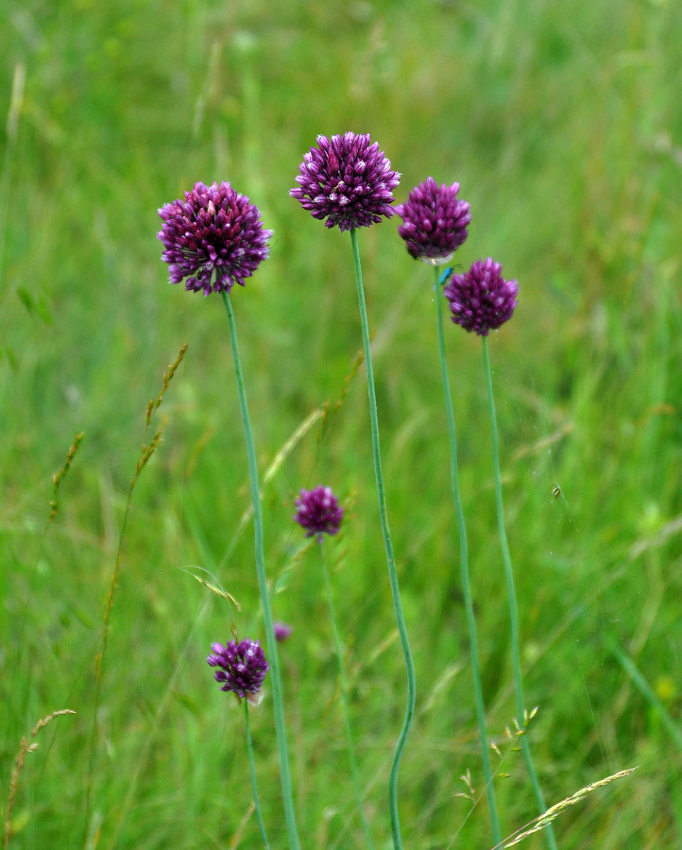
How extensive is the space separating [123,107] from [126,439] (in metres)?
2.09

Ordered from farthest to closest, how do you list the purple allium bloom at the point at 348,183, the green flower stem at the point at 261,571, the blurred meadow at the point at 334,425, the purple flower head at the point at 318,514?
the blurred meadow at the point at 334,425
the purple flower head at the point at 318,514
the purple allium bloom at the point at 348,183
the green flower stem at the point at 261,571

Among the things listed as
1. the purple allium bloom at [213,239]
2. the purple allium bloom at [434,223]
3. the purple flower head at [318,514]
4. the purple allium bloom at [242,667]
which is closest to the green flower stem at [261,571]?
the purple allium bloom at [213,239]

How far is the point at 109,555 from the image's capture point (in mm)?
2283

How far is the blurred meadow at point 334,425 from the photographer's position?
5.92 ft

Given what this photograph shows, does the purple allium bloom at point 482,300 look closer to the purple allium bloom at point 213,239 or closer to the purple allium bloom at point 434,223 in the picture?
the purple allium bloom at point 434,223

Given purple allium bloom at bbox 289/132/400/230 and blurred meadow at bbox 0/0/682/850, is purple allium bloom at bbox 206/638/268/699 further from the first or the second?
purple allium bloom at bbox 289/132/400/230

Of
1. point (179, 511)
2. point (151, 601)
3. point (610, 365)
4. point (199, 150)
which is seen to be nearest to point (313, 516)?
point (151, 601)

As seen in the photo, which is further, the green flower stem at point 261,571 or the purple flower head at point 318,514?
the purple flower head at point 318,514

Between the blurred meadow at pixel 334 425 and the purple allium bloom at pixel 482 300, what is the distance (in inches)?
9.6

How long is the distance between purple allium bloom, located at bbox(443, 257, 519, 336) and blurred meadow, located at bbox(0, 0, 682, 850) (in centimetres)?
24

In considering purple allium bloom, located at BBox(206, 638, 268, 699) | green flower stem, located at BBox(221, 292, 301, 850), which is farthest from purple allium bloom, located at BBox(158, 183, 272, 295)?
purple allium bloom, located at BBox(206, 638, 268, 699)

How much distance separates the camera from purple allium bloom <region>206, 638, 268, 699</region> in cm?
116

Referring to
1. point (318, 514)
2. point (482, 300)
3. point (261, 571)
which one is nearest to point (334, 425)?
point (318, 514)

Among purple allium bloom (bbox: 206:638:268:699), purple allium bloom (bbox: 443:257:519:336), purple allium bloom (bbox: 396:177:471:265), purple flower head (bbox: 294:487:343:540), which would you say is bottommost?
purple allium bloom (bbox: 206:638:268:699)
